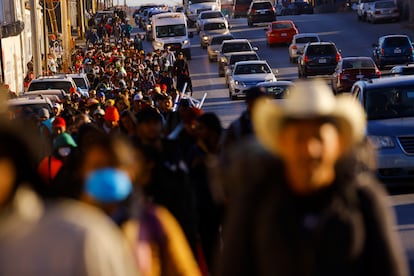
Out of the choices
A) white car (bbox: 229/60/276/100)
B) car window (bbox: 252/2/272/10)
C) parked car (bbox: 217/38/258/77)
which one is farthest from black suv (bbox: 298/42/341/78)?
car window (bbox: 252/2/272/10)

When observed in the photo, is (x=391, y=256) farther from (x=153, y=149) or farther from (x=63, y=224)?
(x=153, y=149)

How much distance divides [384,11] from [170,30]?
1240cm

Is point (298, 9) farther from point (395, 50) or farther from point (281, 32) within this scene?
point (395, 50)

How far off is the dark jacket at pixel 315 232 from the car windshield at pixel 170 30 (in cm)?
6133

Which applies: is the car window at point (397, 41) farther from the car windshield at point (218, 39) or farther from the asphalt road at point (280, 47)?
the car windshield at point (218, 39)

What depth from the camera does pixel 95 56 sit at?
53125 mm

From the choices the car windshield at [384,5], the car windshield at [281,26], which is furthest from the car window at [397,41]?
the car windshield at [384,5]

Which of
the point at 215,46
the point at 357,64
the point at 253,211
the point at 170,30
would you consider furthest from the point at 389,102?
the point at 170,30

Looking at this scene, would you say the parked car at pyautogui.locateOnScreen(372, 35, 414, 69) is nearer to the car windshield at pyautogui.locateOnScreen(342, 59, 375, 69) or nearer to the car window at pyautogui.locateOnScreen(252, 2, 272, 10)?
the car windshield at pyautogui.locateOnScreen(342, 59, 375, 69)

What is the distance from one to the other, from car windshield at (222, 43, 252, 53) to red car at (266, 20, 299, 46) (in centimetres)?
972

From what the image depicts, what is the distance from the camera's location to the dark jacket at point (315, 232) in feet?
15.7

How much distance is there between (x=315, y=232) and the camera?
4793mm

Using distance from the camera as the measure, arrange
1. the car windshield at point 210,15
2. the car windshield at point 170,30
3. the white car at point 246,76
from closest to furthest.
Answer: the white car at point 246,76
the car windshield at point 170,30
the car windshield at point 210,15

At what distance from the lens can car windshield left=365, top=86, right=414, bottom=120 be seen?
59.6 ft
